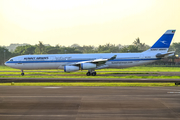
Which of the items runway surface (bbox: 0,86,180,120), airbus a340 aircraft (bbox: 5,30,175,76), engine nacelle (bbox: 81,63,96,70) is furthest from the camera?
airbus a340 aircraft (bbox: 5,30,175,76)

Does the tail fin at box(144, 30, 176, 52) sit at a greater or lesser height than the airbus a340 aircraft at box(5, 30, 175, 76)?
greater

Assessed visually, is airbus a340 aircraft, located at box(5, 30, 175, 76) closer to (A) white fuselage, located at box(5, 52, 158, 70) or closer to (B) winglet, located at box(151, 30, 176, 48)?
(A) white fuselage, located at box(5, 52, 158, 70)

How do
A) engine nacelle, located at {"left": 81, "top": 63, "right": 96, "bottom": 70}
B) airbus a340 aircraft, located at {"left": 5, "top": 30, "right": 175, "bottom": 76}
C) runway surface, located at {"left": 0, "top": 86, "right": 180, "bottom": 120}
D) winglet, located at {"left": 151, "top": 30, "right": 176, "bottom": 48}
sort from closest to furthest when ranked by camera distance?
runway surface, located at {"left": 0, "top": 86, "right": 180, "bottom": 120} → engine nacelle, located at {"left": 81, "top": 63, "right": 96, "bottom": 70} → airbus a340 aircraft, located at {"left": 5, "top": 30, "right": 175, "bottom": 76} → winglet, located at {"left": 151, "top": 30, "right": 176, "bottom": 48}

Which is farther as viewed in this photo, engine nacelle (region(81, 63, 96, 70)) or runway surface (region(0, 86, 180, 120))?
engine nacelle (region(81, 63, 96, 70))

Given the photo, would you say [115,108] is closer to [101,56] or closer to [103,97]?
[103,97]

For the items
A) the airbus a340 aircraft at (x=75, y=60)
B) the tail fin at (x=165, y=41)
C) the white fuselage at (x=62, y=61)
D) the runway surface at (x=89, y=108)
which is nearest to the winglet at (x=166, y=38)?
the tail fin at (x=165, y=41)

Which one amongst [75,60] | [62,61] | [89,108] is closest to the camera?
[89,108]

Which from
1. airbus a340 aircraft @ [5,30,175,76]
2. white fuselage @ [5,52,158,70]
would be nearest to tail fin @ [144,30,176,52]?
airbus a340 aircraft @ [5,30,175,76]

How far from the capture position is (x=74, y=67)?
119ft

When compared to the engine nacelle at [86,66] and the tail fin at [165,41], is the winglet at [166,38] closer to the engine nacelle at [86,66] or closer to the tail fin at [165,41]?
the tail fin at [165,41]

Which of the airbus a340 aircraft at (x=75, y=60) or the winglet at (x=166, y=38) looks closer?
the airbus a340 aircraft at (x=75, y=60)

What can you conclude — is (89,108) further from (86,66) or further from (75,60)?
(75,60)

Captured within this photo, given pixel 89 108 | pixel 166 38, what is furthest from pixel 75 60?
pixel 89 108

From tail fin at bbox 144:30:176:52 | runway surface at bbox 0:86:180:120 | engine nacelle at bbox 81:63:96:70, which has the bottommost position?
runway surface at bbox 0:86:180:120
